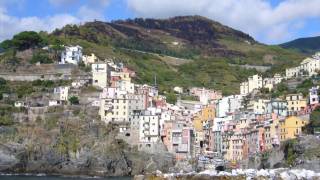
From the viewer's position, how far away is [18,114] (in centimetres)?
7819

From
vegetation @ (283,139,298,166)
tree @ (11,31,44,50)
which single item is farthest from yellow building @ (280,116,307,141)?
tree @ (11,31,44,50)

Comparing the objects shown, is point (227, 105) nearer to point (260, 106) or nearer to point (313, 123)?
point (260, 106)

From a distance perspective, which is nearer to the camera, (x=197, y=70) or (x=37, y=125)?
(x=37, y=125)

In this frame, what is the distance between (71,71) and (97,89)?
7.99 m

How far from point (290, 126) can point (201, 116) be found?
2012 cm

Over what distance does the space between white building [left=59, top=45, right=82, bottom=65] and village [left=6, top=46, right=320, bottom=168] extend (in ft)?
23.2

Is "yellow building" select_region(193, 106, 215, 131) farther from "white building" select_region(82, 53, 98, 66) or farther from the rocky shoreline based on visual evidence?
the rocky shoreline

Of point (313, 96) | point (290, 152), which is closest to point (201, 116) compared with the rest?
point (313, 96)

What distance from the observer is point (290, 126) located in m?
64.7

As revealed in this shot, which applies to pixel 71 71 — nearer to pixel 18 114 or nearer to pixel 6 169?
pixel 18 114

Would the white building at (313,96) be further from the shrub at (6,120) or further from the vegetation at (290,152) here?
the shrub at (6,120)

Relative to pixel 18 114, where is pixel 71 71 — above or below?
above

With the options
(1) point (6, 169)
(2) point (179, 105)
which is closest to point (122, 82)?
(2) point (179, 105)

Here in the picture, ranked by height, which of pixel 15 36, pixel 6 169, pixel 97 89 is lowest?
pixel 6 169
